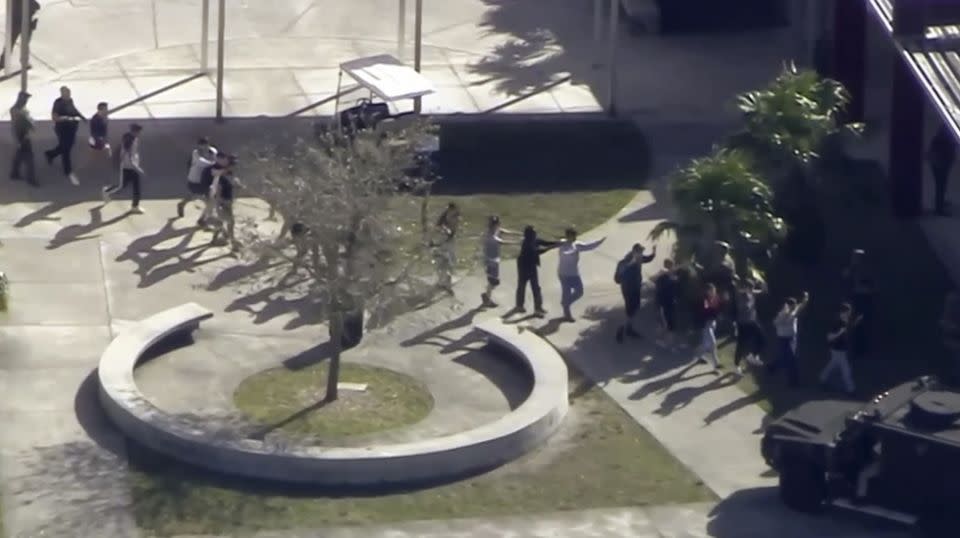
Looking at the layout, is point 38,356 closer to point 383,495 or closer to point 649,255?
point 383,495

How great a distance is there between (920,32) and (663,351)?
216 inches

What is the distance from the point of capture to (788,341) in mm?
28547

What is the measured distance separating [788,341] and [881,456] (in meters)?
4.56

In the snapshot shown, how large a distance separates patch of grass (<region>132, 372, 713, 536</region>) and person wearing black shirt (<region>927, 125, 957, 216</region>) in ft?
28.9

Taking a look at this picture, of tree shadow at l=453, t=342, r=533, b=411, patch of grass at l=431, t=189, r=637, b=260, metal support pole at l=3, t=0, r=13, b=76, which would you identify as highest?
metal support pole at l=3, t=0, r=13, b=76

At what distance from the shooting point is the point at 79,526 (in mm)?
24062

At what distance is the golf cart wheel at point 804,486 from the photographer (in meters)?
24.6

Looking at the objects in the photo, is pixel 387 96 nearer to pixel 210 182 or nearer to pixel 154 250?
pixel 210 182

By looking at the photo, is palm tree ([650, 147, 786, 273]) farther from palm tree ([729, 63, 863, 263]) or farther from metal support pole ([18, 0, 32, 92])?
metal support pole ([18, 0, 32, 92])

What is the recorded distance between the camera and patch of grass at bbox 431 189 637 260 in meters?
33.3

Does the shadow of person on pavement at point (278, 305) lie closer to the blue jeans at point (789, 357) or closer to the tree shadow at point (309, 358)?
the tree shadow at point (309, 358)

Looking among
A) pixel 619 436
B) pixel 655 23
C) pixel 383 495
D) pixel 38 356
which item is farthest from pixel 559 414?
pixel 655 23

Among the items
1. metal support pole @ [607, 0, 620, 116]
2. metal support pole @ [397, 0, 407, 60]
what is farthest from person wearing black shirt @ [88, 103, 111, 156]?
metal support pole @ [607, 0, 620, 116]

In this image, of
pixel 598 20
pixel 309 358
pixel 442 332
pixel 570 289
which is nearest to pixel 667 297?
pixel 570 289
